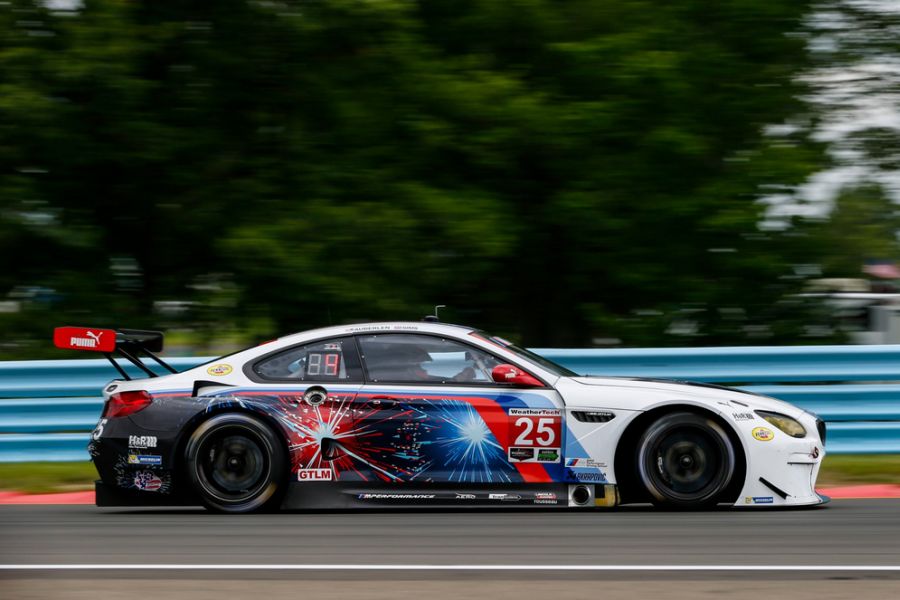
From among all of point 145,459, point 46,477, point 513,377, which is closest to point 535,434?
point 513,377

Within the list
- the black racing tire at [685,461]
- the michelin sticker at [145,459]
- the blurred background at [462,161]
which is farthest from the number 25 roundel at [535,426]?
the blurred background at [462,161]

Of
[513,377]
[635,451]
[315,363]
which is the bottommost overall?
[635,451]

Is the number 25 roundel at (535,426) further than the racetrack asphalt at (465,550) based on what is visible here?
Yes

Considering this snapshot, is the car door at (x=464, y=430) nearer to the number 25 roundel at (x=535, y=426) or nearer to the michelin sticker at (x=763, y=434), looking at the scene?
the number 25 roundel at (x=535, y=426)

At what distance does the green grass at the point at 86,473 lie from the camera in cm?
923

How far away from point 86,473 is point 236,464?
109 inches

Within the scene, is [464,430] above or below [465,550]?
above

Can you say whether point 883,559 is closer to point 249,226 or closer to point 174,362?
point 174,362

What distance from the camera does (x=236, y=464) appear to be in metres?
7.73

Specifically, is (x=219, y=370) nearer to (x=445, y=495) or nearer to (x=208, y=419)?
(x=208, y=419)

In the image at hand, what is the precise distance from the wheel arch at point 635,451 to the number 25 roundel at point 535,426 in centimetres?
40

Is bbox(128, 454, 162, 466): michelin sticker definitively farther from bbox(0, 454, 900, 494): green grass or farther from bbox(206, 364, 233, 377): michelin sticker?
bbox(0, 454, 900, 494): green grass

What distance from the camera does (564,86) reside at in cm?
1190

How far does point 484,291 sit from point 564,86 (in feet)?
7.28
